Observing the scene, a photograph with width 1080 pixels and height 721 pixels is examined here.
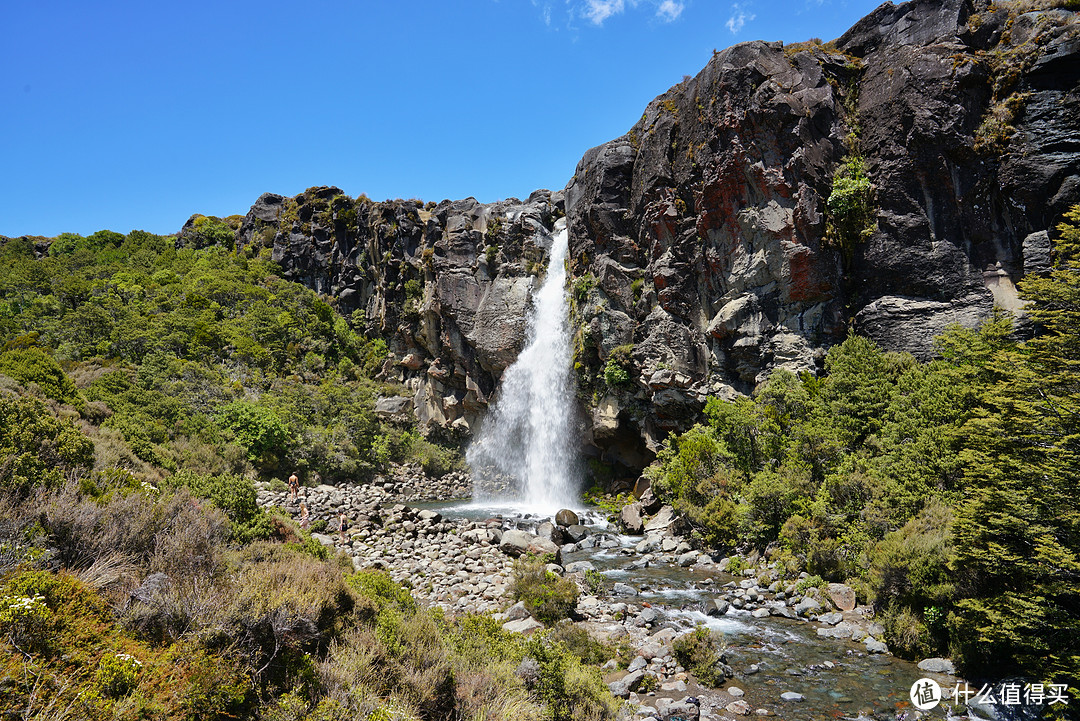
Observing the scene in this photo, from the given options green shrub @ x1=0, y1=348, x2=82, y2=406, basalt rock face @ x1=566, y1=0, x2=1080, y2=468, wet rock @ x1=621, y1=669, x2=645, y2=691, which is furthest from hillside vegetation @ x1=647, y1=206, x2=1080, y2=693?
green shrub @ x1=0, y1=348, x2=82, y2=406

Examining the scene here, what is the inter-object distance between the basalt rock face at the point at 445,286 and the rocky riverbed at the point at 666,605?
1835 cm

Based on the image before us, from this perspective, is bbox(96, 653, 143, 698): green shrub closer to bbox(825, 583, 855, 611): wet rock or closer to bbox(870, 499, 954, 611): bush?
bbox(870, 499, 954, 611): bush

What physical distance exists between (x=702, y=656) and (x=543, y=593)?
4487mm

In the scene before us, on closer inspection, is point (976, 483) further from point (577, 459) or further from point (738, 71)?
point (577, 459)

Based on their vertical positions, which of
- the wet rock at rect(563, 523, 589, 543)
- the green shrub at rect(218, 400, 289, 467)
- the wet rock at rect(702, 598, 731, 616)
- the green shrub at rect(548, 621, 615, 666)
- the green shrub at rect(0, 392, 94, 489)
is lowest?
the wet rock at rect(563, 523, 589, 543)

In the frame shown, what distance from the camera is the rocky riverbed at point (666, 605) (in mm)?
10352

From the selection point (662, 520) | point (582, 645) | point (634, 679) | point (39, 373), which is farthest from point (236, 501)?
point (662, 520)

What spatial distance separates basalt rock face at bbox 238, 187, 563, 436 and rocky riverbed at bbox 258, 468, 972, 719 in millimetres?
18350

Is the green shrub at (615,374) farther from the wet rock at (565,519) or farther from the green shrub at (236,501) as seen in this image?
the green shrub at (236,501)

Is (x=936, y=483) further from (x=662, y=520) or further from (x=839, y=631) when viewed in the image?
(x=662, y=520)

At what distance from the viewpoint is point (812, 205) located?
86.2 ft

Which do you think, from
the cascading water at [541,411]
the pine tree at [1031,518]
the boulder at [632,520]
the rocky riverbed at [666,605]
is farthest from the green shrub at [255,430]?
the pine tree at [1031,518]

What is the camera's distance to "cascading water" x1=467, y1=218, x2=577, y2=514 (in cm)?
3828

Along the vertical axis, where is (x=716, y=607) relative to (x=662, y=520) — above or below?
above
